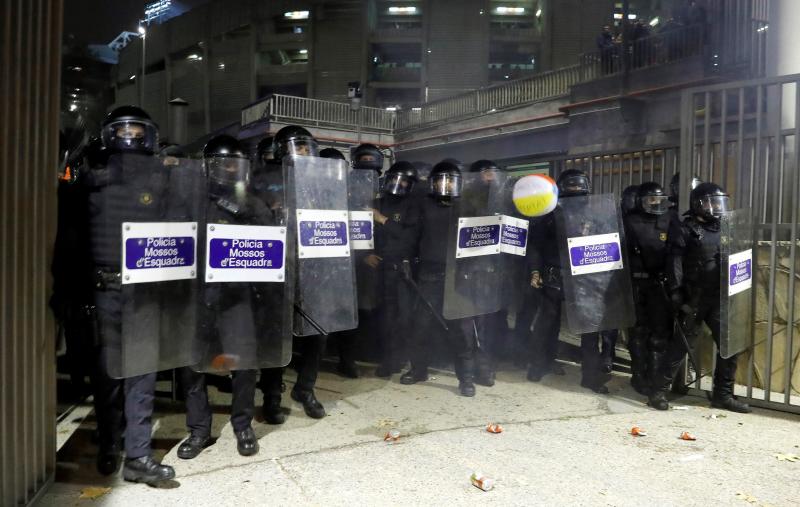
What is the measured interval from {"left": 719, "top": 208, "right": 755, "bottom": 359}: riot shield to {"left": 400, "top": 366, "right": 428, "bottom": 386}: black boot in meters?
2.55

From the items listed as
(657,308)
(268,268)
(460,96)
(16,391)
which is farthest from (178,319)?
(460,96)

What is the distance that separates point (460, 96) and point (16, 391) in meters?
19.6

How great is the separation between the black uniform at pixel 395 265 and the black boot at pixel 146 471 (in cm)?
283

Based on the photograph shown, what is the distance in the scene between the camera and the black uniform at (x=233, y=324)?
11.7 feet

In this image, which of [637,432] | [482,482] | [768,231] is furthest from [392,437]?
[768,231]

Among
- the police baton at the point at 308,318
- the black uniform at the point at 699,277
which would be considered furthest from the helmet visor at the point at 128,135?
the black uniform at the point at 699,277

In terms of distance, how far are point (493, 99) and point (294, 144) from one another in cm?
1588

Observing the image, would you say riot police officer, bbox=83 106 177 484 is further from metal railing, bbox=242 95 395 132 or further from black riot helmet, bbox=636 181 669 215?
metal railing, bbox=242 95 395 132

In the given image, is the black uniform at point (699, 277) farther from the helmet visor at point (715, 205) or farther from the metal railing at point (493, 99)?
the metal railing at point (493, 99)

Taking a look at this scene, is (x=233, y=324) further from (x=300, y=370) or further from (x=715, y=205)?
(x=715, y=205)

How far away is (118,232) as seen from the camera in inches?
125

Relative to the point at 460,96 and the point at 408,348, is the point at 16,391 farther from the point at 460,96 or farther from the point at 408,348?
the point at 460,96

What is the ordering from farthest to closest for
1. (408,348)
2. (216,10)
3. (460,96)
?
1. (216,10)
2. (460,96)
3. (408,348)

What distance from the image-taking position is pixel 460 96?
68.9ft
